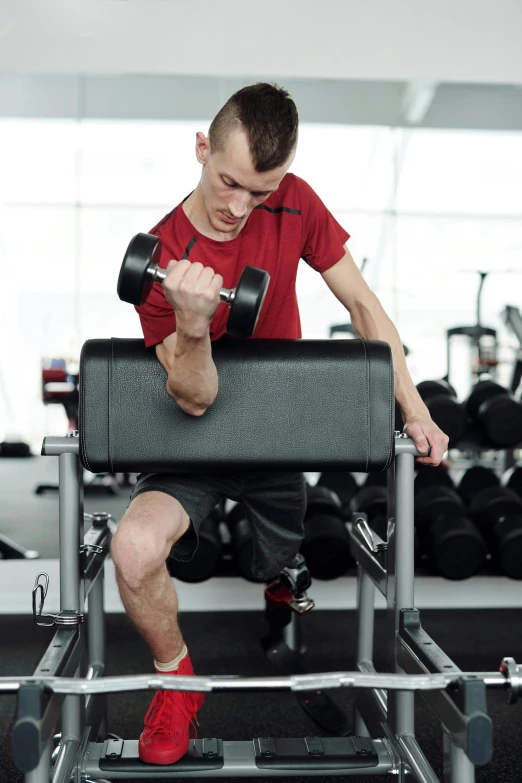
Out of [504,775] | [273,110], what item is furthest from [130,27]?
[504,775]

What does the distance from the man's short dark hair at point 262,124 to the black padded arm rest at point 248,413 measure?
36cm

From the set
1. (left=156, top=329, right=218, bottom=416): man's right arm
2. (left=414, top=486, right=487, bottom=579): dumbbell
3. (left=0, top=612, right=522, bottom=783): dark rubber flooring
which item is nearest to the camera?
(left=156, top=329, right=218, bottom=416): man's right arm

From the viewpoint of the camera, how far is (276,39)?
105 inches

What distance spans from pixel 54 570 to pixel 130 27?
78.0 inches

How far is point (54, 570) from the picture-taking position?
288cm

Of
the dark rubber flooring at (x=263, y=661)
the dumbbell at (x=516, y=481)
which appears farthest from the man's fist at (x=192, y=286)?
the dumbbell at (x=516, y=481)

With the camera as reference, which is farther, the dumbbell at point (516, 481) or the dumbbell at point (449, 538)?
the dumbbell at point (516, 481)

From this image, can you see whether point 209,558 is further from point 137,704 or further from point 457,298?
point 457,298

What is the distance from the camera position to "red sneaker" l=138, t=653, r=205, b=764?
4.75 ft

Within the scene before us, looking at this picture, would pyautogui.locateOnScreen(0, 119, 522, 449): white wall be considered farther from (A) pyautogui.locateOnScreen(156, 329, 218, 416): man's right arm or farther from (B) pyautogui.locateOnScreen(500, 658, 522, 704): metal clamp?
(B) pyautogui.locateOnScreen(500, 658, 522, 704): metal clamp

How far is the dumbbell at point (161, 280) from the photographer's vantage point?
48.3 inches

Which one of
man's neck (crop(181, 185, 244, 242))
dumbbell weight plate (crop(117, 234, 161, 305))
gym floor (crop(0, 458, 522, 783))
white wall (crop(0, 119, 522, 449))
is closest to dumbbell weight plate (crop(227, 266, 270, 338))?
dumbbell weight plate (crop(117, 234, 161, 305))

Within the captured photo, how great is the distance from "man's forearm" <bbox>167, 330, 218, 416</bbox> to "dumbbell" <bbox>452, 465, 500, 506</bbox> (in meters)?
1.81

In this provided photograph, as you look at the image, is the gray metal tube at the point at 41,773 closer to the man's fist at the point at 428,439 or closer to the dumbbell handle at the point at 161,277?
the dumbbell handle at the point at 161,277
